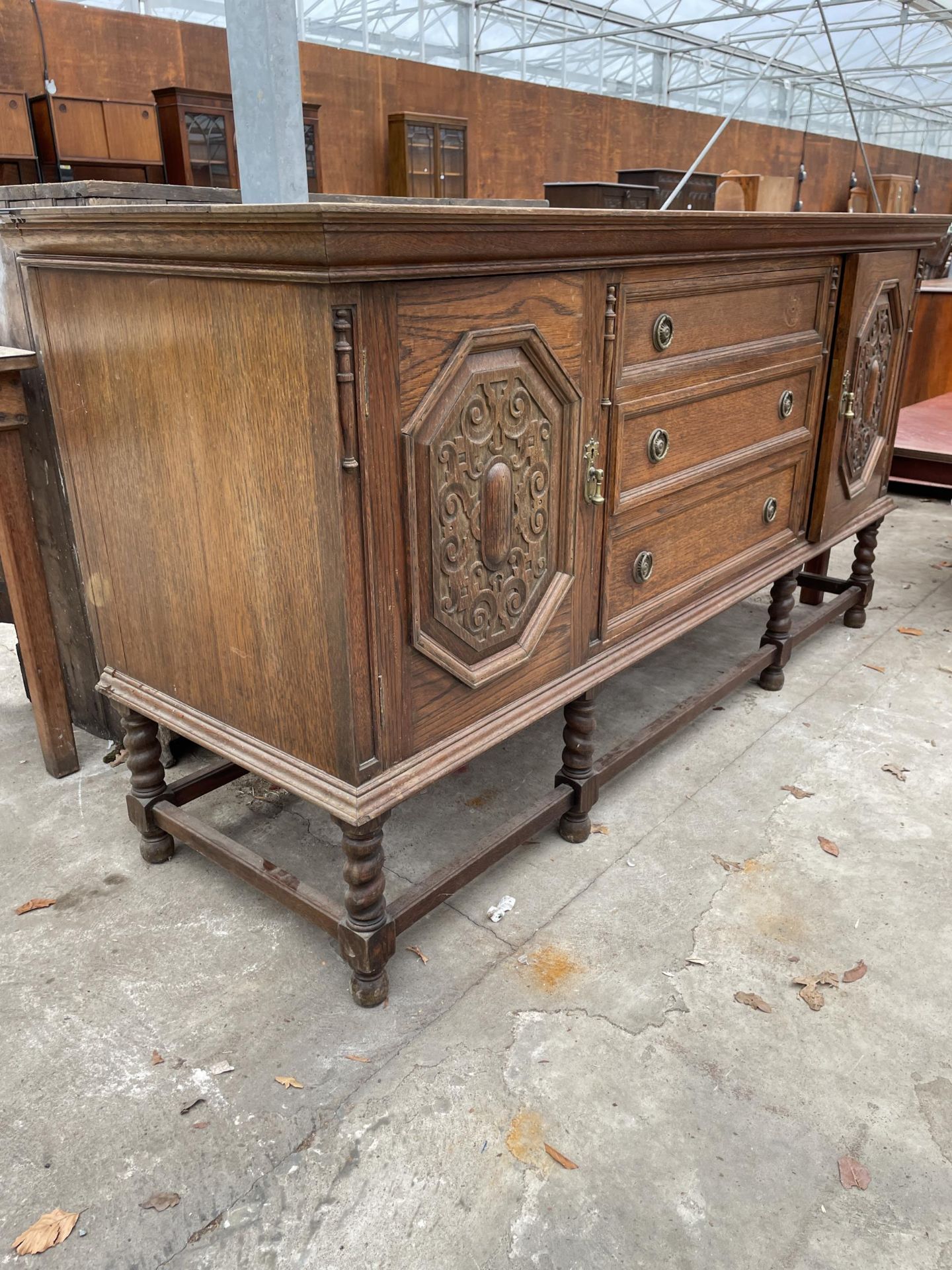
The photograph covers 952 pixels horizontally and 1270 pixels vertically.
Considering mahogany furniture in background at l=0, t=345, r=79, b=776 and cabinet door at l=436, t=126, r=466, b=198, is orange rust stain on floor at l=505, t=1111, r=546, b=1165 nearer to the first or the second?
mahogany furniture in background at l=0, t=345, r=79, b=776

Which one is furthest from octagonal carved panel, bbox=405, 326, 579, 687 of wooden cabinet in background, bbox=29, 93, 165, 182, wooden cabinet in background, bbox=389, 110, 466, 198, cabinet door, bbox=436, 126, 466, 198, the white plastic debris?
cabinet door, bbox=436, 126, 466, 198

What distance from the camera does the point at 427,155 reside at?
398 inches

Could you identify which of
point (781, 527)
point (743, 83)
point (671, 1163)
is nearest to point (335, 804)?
point (671, 1163)

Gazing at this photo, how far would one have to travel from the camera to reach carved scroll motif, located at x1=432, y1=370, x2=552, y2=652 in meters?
1.68

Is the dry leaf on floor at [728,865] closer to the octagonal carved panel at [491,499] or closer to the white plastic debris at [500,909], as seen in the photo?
the white plastic debris at [500,909]

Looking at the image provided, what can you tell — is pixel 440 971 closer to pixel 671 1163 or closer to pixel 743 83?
pixel 671 1163

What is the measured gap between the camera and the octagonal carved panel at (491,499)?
163cm

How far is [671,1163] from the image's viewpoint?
159 centimetres

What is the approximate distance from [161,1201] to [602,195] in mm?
3086

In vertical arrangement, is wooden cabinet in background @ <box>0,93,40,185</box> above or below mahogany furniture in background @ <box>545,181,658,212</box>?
above

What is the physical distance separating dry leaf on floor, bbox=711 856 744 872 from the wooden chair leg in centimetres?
184

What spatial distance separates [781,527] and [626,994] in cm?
168

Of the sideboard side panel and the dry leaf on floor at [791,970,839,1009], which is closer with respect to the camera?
the sideboard side panel

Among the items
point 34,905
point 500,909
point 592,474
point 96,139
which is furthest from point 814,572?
point 96,139
